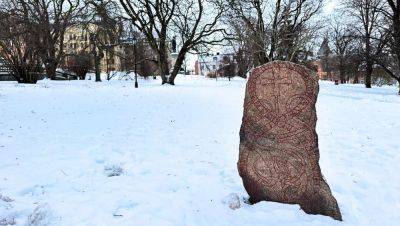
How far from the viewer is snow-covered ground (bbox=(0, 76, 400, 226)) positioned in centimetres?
439

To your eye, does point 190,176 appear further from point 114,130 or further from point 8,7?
point 8,7

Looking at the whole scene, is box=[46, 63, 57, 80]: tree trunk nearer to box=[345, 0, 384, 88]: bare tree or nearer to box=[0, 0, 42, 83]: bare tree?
box=[0, 0, 42, 83]: bare tree

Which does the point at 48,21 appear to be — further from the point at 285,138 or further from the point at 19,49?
the point at 285,138

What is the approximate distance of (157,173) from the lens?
5.78m

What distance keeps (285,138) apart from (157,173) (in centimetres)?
201

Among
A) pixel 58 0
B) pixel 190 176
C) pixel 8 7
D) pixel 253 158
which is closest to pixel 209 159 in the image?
pixel 190 176

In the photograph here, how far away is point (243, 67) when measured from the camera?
63.0 meters

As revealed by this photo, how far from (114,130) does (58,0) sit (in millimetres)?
27897

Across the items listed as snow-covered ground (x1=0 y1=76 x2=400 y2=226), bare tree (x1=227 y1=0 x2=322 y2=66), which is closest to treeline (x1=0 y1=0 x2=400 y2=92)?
bare tree (x1=227 y1=0 x2=322 y2=66)

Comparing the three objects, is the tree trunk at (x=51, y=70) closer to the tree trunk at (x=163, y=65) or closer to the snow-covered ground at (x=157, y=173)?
the tree trunk at (x=163, y=65)

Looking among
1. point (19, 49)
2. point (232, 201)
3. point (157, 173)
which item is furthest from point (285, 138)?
point (19, 49)

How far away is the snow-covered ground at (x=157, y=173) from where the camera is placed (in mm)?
4395

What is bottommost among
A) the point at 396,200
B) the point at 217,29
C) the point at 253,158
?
the point at 396,200

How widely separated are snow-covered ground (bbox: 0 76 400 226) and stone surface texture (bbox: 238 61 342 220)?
0.17m
